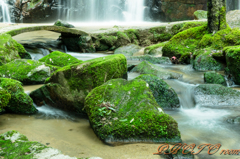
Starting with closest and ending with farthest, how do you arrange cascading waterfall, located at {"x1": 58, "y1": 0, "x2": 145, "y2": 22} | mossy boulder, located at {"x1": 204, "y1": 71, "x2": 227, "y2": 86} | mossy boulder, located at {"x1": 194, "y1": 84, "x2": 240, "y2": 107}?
mossy boulder, located at {"x1": 194, "y1": 84, "x2": 240, "y2": 107} → mossy boulder, located at {"x1": 204, "y1": 71, "x2": 227, "y2": 86} → cascading waterfall, located at {"x1": 58, "y1": 0, "x2": 145, "y2": 22}

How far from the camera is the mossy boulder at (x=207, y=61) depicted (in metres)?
8.25

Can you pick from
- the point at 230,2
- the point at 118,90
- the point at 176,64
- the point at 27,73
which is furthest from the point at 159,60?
the point at 230,2

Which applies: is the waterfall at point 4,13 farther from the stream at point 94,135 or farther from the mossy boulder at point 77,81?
the mossy boulder at point 77,81

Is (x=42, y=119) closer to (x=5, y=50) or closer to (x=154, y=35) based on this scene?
(x=5, y=50)

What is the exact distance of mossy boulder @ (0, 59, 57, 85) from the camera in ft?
19.7

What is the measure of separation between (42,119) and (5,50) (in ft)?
12.7

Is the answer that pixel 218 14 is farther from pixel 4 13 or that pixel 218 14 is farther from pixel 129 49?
pixel 4 13

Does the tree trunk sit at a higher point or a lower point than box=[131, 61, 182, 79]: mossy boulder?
higher

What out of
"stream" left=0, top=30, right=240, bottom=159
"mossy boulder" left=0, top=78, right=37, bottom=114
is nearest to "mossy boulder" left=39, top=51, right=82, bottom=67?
"stream" left=0, top=30, right=240, bottom=159

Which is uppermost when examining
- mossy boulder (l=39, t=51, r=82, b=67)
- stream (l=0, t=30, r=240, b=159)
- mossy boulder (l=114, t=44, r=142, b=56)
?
mossy boulder (l=39, t=51, r=82, b=67)

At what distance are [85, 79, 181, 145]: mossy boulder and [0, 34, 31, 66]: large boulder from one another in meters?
4.37

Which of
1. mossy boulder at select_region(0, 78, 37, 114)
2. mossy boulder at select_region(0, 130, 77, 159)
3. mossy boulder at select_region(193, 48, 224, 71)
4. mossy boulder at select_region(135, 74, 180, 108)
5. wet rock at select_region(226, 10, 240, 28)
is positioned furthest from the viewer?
wet rock at select_region(226, 10, 240, 28)

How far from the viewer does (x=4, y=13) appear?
21.1m

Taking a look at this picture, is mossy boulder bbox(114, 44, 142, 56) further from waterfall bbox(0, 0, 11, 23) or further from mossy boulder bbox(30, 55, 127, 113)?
waterfall bbox(0, 0, 11, 23)
